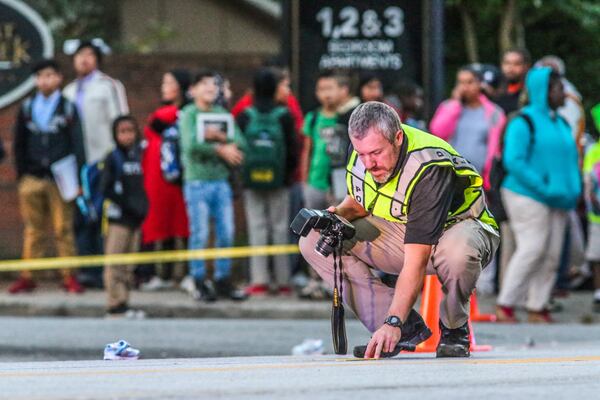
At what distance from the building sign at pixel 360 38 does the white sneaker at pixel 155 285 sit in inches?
87.0

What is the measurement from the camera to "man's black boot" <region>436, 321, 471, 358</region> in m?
8.27

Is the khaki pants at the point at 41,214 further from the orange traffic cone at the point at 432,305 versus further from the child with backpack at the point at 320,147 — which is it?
the orange traffic cone at the point at 432,305

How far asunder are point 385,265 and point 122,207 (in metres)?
5.07

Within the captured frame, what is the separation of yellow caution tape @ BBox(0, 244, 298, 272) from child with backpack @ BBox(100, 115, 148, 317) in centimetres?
25

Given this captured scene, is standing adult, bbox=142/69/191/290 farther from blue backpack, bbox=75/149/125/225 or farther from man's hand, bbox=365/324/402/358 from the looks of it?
man's hand, bbox=365/324/402/358

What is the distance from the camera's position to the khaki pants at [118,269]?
13.2 metres

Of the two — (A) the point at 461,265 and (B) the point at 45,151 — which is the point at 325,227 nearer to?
(A) the point at 461,265

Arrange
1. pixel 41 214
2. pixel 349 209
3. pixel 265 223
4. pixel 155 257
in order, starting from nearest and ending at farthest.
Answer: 1. pixel 349 209
2. pixel 265 223
3. pixel 155 257
4. pixel 41 214

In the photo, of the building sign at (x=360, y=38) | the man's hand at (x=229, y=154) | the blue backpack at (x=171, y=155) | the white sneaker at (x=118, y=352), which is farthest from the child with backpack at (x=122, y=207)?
the white sneaker at (x=118, y=352)

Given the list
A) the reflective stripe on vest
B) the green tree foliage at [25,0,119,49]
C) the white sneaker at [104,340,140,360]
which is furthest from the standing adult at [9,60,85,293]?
the green tree foliage at [25,0,119,49]

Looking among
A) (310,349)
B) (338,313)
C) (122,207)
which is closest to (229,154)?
(122,207)

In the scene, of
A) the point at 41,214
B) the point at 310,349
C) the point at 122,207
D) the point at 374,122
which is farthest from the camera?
the point at 41,214

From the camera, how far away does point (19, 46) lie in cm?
1664

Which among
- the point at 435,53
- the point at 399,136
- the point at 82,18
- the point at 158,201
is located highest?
the point at 399,136
